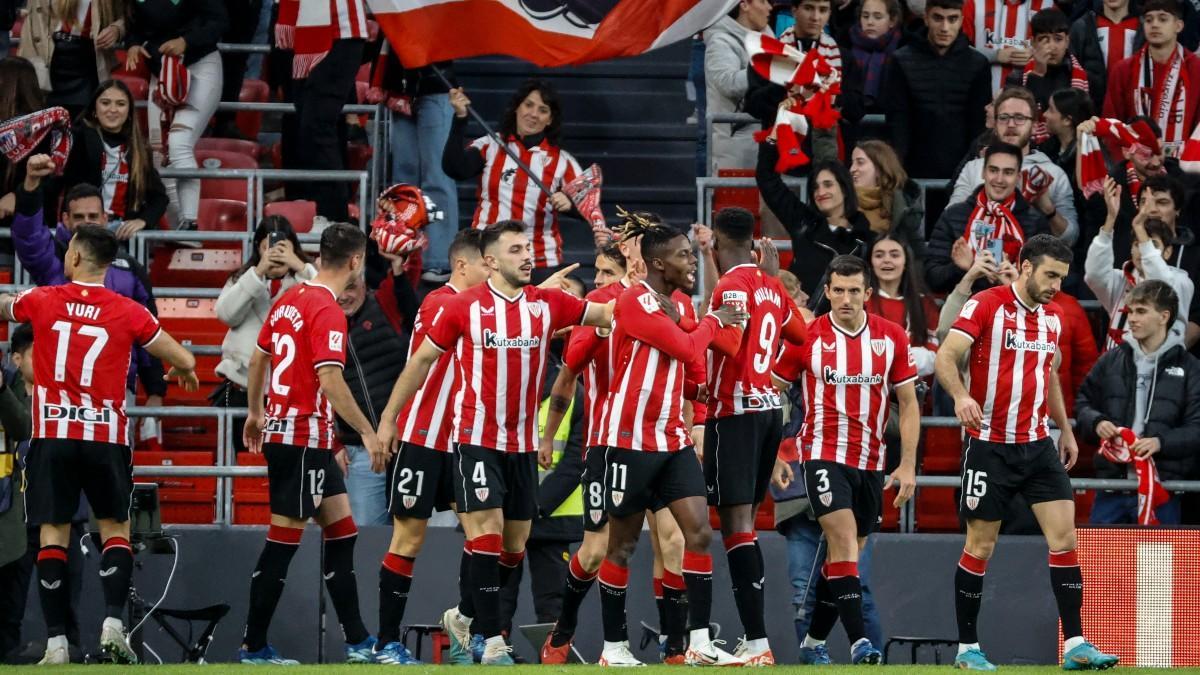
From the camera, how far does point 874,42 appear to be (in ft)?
50.9

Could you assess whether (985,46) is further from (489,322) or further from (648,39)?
(489,322)

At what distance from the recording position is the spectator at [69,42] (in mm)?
15805

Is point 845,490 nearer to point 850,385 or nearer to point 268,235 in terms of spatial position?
point 850,385

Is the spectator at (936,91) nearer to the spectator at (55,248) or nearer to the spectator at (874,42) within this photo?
the spectator at (874,42)

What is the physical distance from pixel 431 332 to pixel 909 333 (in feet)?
12.1

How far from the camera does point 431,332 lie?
35.9 feet

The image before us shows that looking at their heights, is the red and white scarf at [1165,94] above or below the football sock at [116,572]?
above

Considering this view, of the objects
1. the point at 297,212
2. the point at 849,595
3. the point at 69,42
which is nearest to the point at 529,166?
the point at 297,212

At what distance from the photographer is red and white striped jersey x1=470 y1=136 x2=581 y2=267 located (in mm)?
14875

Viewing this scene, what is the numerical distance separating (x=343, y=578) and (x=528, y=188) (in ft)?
14.1

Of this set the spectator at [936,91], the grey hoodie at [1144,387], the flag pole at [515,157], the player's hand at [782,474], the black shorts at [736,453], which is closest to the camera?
the black shorts at [736,453]

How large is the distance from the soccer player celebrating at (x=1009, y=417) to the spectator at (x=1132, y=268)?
240cm

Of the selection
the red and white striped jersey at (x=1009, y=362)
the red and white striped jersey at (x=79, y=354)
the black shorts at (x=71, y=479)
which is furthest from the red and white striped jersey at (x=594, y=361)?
the black shorts at (x=71, y=479)

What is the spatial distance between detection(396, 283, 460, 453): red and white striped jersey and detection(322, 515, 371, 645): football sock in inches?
24.4
